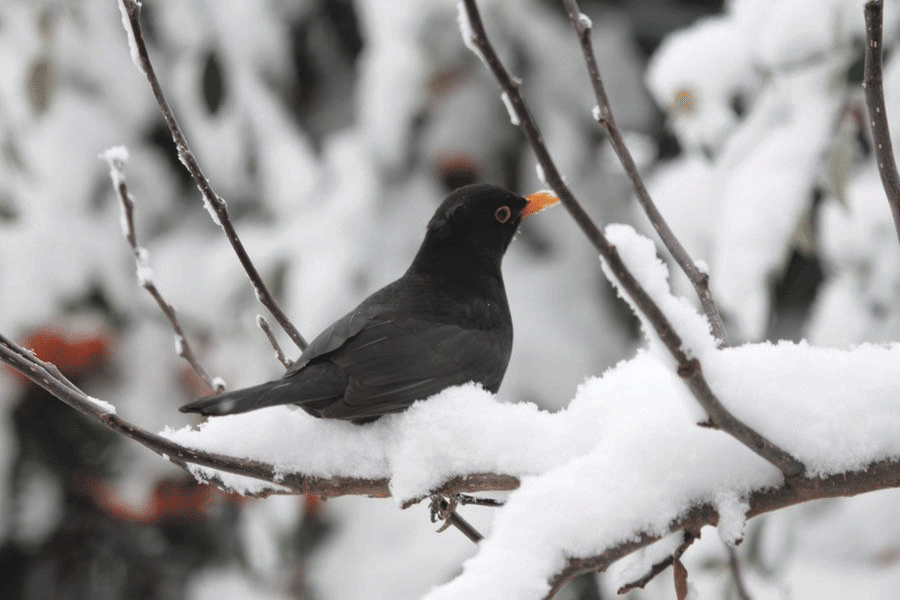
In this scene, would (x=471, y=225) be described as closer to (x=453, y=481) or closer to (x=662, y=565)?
(x=453, y=481)

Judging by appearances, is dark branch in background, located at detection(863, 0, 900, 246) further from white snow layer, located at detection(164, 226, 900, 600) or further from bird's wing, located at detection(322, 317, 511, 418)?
bird's wing, located at detection(322, 317, 511, 418)

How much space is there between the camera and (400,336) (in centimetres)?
199

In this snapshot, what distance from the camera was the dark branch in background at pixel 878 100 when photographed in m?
1.11

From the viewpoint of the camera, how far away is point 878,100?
1158 millimetres

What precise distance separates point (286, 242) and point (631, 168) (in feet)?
8.18

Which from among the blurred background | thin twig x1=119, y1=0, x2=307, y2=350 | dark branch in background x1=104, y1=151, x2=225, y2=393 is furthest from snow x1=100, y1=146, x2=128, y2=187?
the blurred background

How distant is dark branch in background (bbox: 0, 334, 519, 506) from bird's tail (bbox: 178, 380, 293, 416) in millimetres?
87

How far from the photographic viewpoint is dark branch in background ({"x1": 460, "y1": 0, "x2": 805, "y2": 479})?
860 mm

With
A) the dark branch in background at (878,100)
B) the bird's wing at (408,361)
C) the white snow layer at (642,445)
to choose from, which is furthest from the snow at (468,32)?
the bird's wing at (408,361)

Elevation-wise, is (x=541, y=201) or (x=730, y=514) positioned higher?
(x=541, y=201)

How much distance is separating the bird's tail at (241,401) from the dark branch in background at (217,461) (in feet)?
0.29

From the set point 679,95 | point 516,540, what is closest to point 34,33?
point 679,95

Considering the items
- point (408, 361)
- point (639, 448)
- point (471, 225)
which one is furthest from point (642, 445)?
point (471, 225)

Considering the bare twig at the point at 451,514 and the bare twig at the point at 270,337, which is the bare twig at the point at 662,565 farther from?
the bare twig at the point at 270,337
